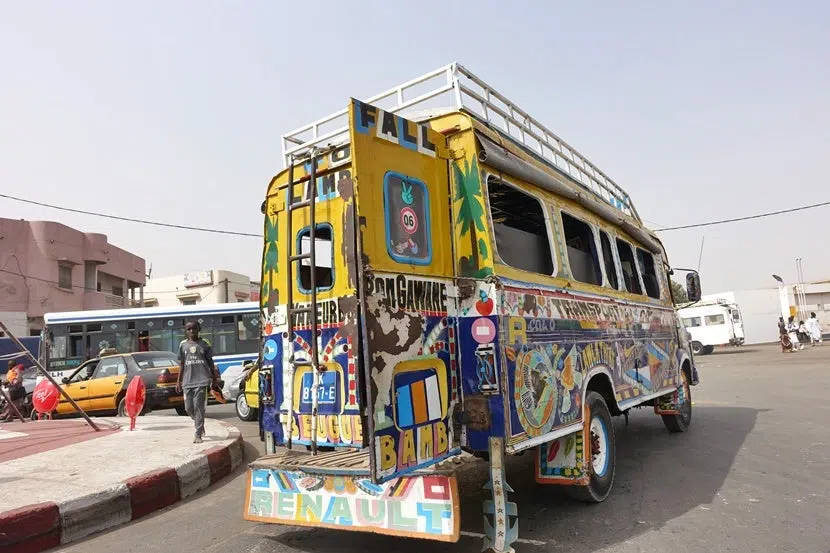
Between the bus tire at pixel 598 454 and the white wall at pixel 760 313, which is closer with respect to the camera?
the bus tire at pixel 598 454

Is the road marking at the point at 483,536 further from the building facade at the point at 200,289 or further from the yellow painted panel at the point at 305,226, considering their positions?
the building facade at the point at 200,289

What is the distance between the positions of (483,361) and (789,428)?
6.20 meters

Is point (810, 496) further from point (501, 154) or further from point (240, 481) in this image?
point (240, 481)

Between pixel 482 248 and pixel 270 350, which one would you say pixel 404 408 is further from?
pixel 270 350

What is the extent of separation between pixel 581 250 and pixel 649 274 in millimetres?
2606

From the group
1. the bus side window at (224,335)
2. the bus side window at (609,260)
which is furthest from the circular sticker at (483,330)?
the bus side window at (224,335)

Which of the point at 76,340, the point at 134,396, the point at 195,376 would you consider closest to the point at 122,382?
the point at 134,396

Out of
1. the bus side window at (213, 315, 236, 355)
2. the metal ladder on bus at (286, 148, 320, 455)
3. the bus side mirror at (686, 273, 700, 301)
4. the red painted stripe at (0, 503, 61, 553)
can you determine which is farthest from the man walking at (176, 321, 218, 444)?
the bus side window at (213, 315, 236, 355)

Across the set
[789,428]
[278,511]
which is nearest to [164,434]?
[278,511]

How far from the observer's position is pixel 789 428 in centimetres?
738

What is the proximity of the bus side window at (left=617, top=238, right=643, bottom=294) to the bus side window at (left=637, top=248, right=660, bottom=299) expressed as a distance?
0.35m

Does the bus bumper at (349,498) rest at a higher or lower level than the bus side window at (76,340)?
lower

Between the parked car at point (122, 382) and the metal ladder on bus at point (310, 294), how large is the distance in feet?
28.9

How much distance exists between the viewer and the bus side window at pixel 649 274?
696 cm
